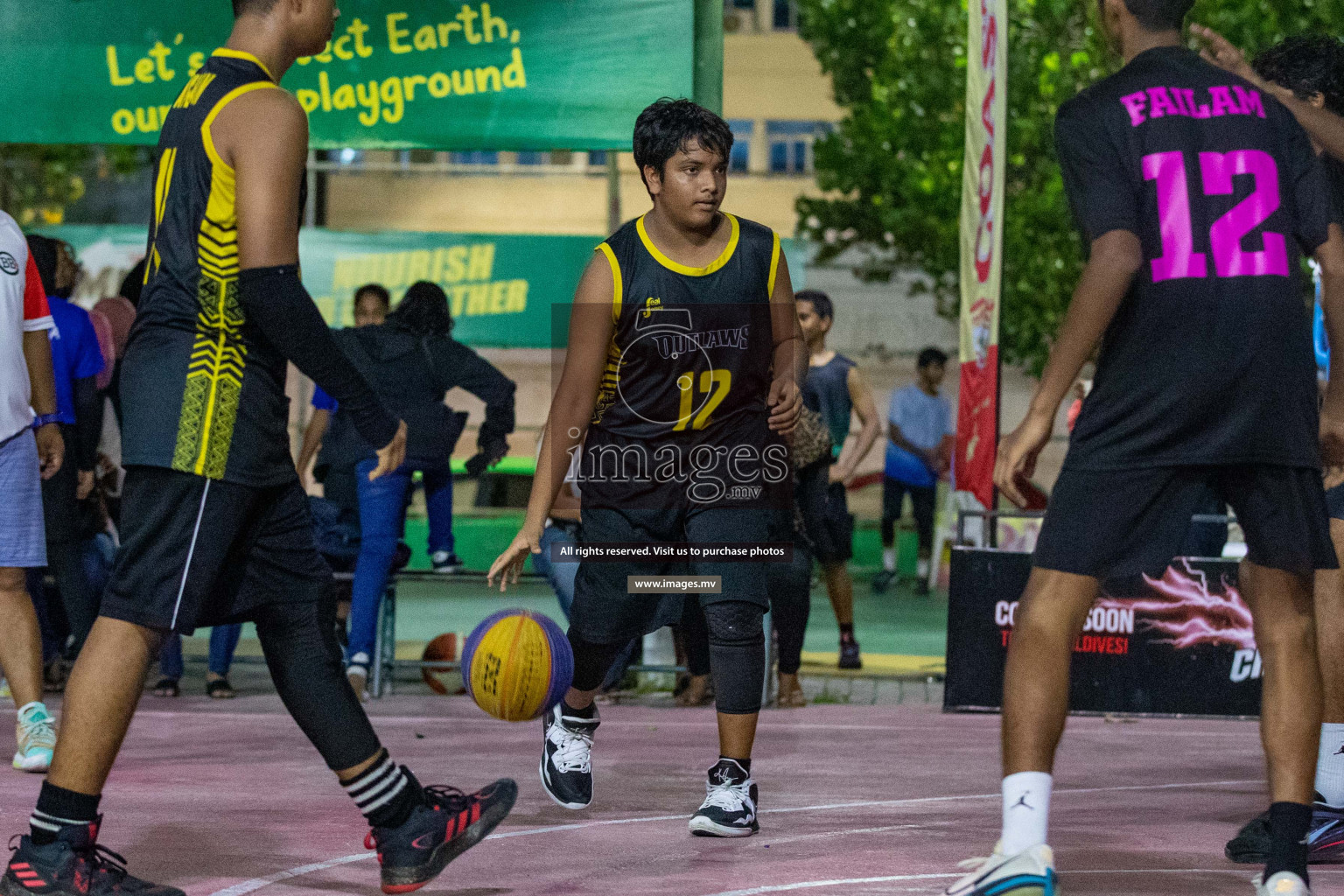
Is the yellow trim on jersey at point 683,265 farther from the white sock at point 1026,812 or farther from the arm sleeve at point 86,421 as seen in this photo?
the arm sleeve at point 86,421

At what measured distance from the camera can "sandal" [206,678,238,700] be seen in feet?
29.3

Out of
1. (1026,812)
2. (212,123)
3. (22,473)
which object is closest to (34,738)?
(22,473)

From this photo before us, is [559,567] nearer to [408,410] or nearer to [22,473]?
[408,410]

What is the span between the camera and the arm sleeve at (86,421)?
818 cm

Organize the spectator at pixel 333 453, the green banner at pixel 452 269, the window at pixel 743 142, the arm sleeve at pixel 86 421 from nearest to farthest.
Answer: the arm sleeve at pixel 86 421, the spectator at pixel 333 453, the green banner at pixel 452 269, the window at pixel 743 142

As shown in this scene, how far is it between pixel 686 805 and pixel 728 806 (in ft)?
2.25

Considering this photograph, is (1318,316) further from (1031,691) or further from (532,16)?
(532,16)

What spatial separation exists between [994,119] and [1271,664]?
16.3 feet

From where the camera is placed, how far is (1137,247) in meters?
3.83

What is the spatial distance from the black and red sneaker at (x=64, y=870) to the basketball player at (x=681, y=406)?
152 cm

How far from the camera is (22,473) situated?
244 inches

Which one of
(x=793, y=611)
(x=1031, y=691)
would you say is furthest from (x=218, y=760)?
(x=1031, y=691)

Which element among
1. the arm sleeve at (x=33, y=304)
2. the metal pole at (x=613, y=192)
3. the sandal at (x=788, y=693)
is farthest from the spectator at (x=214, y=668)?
the metal pole at (x=613, y=192)

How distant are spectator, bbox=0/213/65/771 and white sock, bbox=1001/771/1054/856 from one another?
3.75 m
